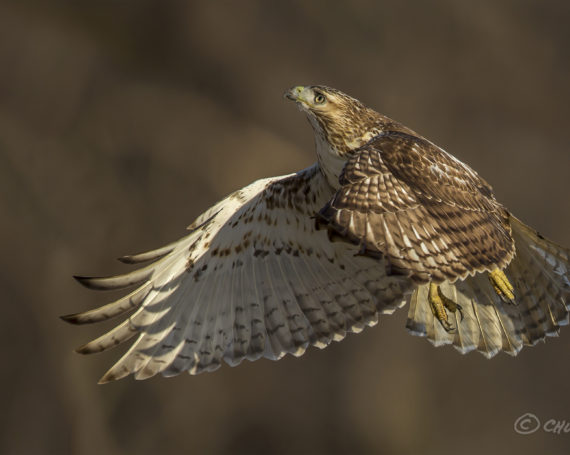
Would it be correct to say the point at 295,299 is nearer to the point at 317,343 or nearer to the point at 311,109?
the point at 317,343

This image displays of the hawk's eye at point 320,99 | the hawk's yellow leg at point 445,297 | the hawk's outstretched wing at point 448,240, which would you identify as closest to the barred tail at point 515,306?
the hawk's outstretched wing at point 448,240

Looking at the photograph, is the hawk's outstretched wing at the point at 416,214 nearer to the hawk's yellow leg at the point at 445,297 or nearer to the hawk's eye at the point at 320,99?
the hawk's yellow leg at the point at 445,297

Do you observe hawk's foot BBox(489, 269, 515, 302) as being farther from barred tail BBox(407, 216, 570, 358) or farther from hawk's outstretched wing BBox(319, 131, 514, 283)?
hawk's outstretched wing BBox(319, 131, 514, 283)

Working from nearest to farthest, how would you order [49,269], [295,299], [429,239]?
[429,239] < [295,299] < [49,269]

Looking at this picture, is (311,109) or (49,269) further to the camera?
(49,269)

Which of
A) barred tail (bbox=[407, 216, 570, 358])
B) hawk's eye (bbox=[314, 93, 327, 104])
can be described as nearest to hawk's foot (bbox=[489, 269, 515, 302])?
barred tail (bbox=[407, 216, 570, 358])

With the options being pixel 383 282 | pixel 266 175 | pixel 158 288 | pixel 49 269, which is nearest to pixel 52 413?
pixel 49 269
